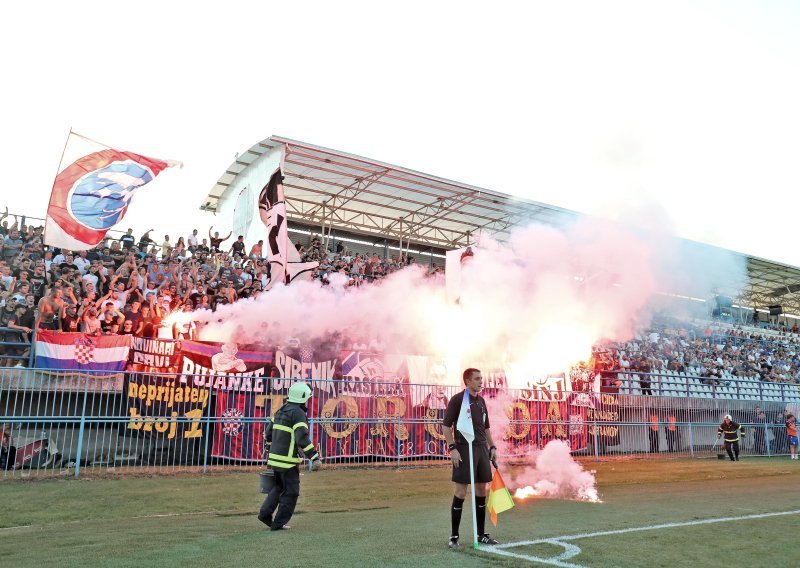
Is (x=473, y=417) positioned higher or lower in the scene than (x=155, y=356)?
lower

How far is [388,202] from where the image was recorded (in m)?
30.5

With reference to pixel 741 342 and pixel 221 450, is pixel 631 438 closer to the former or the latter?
pixel 221 450

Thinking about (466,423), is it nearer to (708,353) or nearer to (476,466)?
(476,466)

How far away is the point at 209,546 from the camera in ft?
23.3

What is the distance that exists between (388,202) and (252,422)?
17.4m

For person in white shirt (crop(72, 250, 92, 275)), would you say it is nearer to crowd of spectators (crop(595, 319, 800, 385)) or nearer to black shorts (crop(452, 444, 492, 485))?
black shorts (crop(452, 444, 492, 485))

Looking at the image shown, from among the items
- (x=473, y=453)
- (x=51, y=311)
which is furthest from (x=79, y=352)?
(x=473, y=453)

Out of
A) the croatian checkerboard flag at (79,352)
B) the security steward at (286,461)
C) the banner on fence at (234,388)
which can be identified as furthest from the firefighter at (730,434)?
the croatian checkerboard flag at (79,352)

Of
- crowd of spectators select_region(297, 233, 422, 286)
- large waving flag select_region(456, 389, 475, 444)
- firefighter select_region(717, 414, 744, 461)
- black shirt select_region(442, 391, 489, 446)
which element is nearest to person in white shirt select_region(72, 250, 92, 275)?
crowd of spectators select_region(297, 233, 422, 286)

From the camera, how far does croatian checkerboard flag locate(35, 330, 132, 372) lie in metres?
13.7

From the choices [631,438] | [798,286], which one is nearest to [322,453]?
[631,438]

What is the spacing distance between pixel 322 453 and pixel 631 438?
11.2m

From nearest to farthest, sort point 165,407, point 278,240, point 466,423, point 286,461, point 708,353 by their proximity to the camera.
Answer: point 466,423 < point 286,461 < point 165,407 < point 278,240 < point 708,353

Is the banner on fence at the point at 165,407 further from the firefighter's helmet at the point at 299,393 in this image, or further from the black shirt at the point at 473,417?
the black shirt at the point at 473,417
